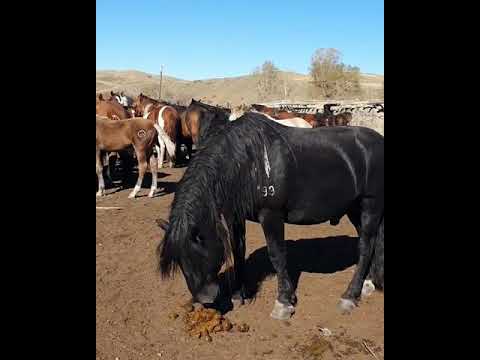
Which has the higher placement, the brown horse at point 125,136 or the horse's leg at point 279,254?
the brown horse at point 125,136

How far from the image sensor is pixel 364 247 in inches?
176

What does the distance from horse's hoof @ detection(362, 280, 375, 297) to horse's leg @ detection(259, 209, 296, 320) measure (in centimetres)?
106

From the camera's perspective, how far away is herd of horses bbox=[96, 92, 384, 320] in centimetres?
368

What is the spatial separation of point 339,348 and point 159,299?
7.10 feet

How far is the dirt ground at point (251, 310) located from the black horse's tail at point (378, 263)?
0.16m

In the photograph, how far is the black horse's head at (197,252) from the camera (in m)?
3.55

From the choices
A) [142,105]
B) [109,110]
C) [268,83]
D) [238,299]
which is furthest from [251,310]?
[268,83]

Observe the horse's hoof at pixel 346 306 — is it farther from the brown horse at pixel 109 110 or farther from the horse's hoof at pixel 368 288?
the brown horse at pixel 109 110

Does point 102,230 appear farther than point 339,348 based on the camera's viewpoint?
Yes

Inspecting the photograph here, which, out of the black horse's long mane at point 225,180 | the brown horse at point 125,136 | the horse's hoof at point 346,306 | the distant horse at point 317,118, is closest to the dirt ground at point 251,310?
the horse's hoof at point 346,306

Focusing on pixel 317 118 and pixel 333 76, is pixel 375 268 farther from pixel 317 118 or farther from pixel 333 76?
pixel 333 76

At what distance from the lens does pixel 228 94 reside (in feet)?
252
